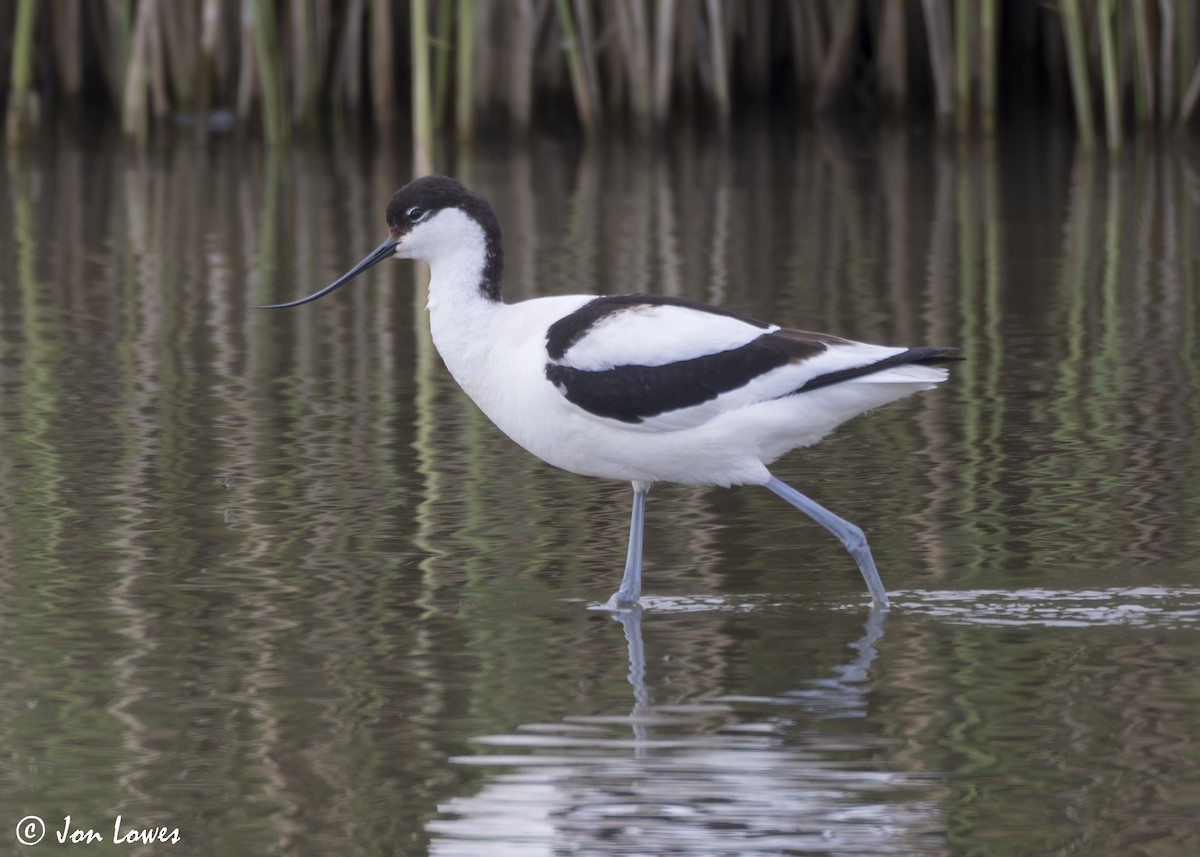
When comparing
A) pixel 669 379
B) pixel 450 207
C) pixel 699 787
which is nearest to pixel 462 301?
pixel 450 207

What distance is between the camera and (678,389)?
16.1 ft

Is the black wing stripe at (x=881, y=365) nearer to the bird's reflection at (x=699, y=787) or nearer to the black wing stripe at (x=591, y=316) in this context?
the black wing stripe at (x=591, y=316)

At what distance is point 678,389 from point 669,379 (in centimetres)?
3

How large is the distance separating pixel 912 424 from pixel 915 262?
3.28m

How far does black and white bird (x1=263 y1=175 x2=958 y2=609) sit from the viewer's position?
4.91m

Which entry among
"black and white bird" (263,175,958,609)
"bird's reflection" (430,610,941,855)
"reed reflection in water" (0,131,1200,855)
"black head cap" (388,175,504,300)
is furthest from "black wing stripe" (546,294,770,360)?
"bird's reflection" (430,610,941,855)

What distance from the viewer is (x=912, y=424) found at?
679 cm

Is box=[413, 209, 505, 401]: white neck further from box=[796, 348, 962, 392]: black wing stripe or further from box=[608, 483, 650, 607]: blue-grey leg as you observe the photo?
box=[796, 348, 962, 392]: black wing stripe

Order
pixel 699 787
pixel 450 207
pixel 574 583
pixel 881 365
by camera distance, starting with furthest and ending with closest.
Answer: pixel 450 207, pixel 574 583, pixel 881 365, pixel 699 787

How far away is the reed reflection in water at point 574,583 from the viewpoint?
3.76 m

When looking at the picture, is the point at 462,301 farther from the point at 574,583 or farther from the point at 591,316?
the point at 574,583

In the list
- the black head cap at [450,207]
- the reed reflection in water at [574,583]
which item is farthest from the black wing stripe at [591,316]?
the reed reflection in water at [574,583]

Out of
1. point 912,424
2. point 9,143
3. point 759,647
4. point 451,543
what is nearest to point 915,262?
point 912,424

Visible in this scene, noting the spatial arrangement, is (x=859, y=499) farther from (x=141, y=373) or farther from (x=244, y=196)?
(x=244, y=196)
